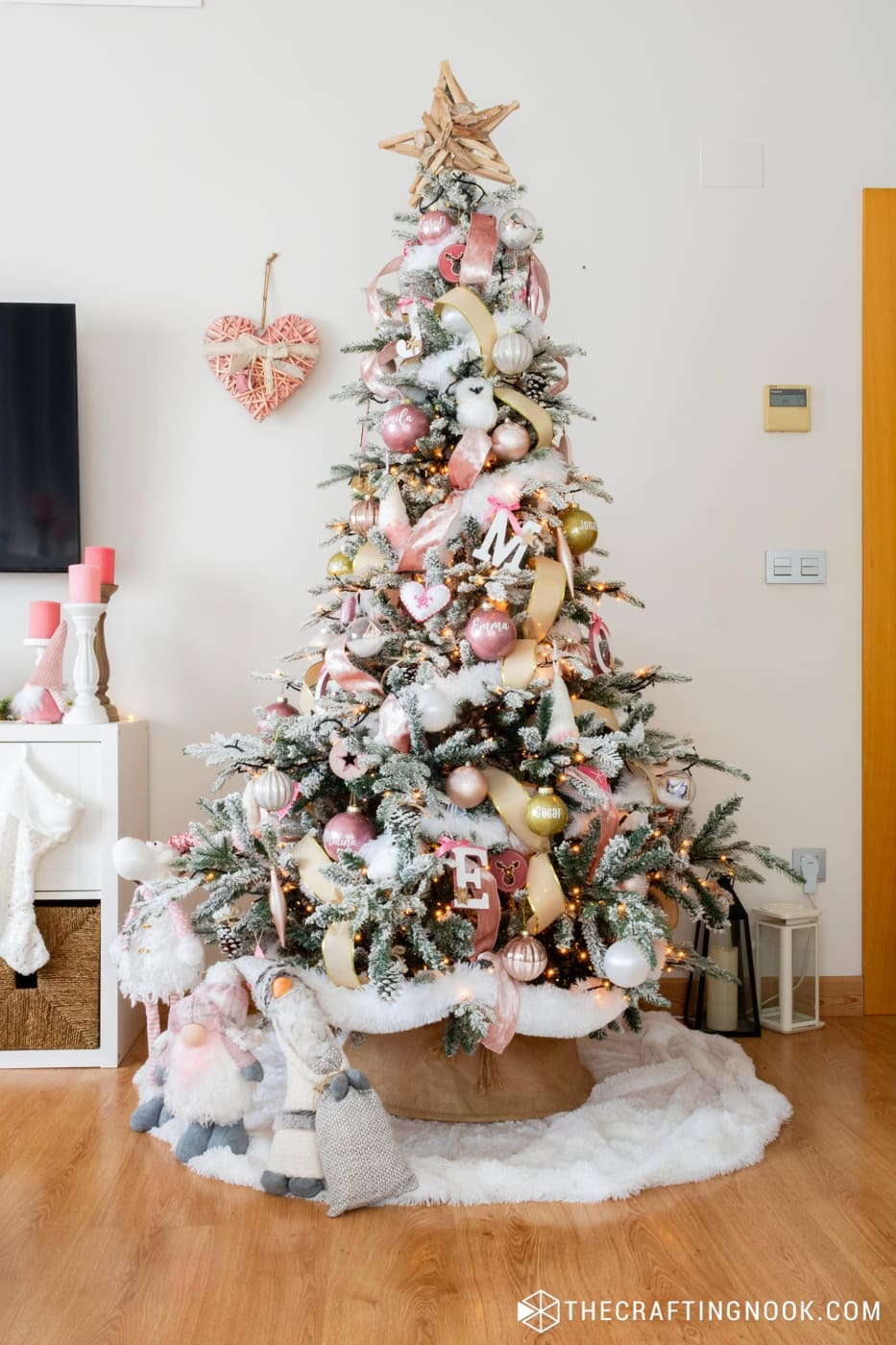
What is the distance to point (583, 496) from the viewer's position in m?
3.00

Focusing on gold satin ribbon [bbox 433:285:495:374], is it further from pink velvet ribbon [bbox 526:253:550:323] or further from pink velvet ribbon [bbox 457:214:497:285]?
pink velvet ribbon [bbox 526:253:550:323]

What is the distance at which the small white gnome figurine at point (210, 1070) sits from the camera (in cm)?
196

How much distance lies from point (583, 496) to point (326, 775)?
122 centimetres

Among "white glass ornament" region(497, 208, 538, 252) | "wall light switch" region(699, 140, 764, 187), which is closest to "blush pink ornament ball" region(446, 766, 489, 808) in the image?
"white glass ornament" region(497, 208, 538, 252)

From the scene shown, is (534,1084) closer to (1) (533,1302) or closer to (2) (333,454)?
(1) (533,1302)

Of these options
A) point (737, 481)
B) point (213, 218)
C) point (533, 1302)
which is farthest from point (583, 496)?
point (533, 1302)

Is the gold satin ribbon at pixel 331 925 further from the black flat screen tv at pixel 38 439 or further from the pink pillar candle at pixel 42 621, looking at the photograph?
the black flat screen tv at pixel 38 439

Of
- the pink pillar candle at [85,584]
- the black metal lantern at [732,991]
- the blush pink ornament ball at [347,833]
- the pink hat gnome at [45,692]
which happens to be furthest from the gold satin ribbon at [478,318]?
the black metal lantern at [732,991]

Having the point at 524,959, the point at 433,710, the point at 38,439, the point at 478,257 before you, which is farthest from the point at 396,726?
the point at 38,439

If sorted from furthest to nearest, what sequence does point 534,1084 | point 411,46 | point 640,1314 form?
point 411,46, point 534,1084, point 640,1314

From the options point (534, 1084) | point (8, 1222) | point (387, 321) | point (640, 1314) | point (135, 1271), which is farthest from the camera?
point (387, 321)

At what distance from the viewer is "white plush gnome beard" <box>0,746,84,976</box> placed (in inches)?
96.7

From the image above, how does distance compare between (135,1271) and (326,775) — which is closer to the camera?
(135,1271)
